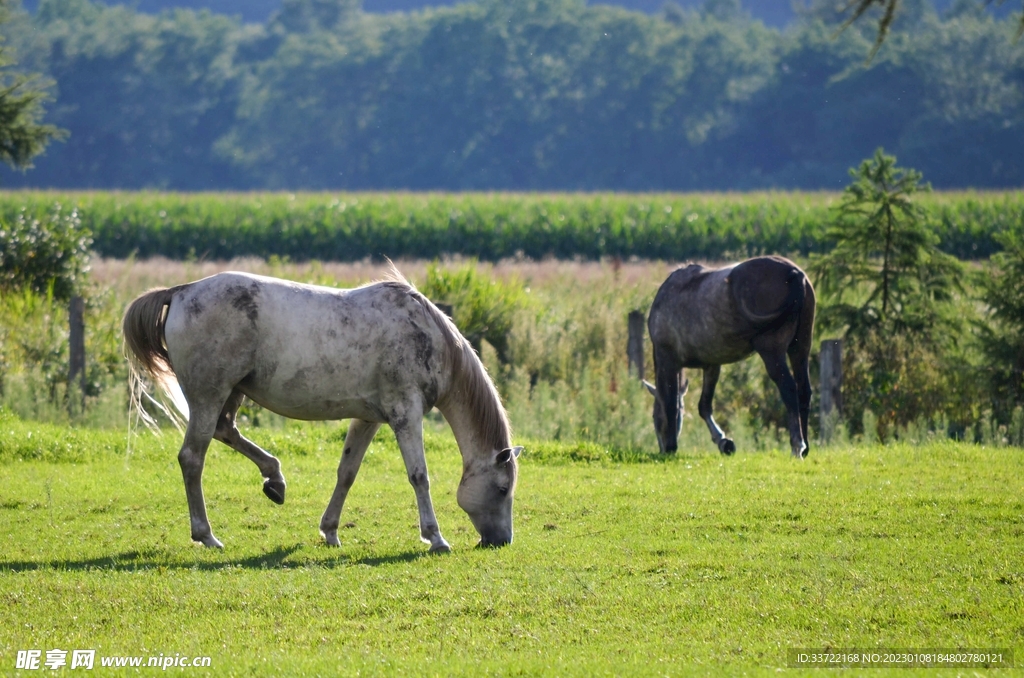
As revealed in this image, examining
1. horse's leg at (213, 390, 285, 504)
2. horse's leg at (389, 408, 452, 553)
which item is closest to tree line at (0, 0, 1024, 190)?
horse's leg at (389, 408, 452, 553)

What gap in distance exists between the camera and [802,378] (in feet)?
40.6

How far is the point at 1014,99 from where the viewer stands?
6875 centimetres

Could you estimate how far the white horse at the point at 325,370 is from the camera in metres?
8.38

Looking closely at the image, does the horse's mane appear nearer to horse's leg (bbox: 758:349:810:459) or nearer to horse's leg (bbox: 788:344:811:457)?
horse's leg (bbox: 758:349:810:459)

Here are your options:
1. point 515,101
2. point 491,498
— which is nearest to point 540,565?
point 491,498

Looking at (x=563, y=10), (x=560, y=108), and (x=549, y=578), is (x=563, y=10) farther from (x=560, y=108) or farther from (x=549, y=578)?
(x=549, y=578)

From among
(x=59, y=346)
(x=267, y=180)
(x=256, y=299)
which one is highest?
(x=256, y=299)

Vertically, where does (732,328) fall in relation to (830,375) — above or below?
above

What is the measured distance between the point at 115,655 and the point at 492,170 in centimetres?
7679

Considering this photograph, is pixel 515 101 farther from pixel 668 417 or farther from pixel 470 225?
pixel 668 417

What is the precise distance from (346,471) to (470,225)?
115ft

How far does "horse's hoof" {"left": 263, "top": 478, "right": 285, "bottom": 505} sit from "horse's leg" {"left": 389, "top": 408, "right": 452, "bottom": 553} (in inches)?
39.1

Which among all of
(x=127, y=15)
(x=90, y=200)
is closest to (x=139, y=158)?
(x=127, y=15)

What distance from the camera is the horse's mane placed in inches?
348
